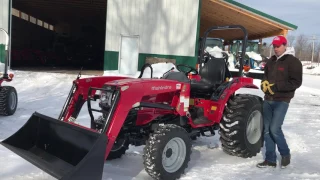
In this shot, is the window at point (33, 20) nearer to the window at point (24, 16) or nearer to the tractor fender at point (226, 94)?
the window at point (24, 16)

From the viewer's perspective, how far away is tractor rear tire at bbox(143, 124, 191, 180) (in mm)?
3564

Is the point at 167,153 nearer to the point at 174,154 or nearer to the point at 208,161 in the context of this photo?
the point at 174,154

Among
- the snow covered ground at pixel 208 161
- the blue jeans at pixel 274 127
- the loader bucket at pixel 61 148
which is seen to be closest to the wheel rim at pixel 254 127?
the snow covered ground at pixel 208 161

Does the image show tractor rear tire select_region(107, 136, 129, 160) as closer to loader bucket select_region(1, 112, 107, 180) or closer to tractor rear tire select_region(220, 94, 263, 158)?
loader bucket select_region(1, 112, 107, 180)

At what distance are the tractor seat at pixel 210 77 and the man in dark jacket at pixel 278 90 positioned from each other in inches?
28.3

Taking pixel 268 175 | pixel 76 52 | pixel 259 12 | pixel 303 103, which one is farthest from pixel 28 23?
pixel 268 175

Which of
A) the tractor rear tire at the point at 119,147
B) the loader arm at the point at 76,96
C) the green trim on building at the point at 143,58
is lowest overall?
the tractor rear tire at the point at 119,147

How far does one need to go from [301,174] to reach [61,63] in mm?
23622

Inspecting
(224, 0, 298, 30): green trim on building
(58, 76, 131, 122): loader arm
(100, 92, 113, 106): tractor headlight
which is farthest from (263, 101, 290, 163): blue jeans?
(224, 0, 298, 30): green trim on building

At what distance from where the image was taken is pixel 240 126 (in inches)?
185

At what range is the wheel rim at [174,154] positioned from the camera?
3740 millimetres

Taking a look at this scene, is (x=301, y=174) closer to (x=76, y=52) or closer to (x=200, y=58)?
(x=200, y=58)

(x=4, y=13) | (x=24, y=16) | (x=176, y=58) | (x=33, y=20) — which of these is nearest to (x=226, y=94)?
(x=176, y=58)

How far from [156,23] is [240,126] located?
11814 mm
